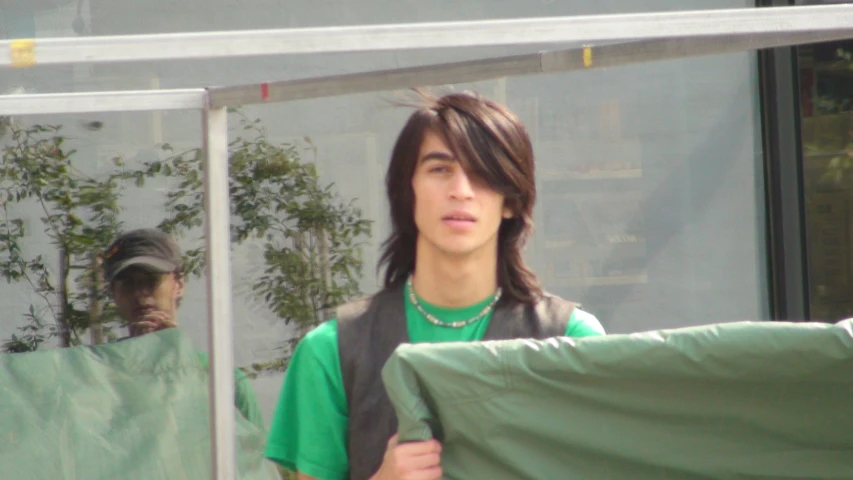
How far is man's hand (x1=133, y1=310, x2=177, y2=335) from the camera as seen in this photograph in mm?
3346

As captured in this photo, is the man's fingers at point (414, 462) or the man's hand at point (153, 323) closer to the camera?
the man's fingers at point (414, 462)

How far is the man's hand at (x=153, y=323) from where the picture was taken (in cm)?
335

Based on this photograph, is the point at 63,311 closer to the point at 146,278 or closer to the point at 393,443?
the point at 146,278

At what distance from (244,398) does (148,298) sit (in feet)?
1.77

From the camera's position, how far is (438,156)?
5.68 feet

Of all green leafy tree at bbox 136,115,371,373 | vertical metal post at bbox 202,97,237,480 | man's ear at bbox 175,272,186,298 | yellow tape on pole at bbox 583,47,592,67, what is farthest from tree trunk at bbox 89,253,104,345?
yellow tape on pole at bbox 583,47,592,67

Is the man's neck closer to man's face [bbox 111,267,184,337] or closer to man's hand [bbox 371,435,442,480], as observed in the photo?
man's hand [bbox 371,435,442,480]

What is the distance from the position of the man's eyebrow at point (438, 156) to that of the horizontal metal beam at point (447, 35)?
0.15 metres

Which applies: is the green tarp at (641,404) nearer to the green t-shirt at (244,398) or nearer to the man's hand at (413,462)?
the man's hand at (413,462)

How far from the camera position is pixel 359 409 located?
1.66 meters

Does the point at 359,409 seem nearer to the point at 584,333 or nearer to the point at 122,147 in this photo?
the point at 584,333

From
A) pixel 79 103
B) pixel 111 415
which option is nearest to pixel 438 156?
pixel 79 103

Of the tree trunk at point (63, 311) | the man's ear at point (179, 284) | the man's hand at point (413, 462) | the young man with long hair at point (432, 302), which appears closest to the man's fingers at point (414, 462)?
the man's hand at point (413, 462)

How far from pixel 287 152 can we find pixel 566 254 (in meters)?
1.00
